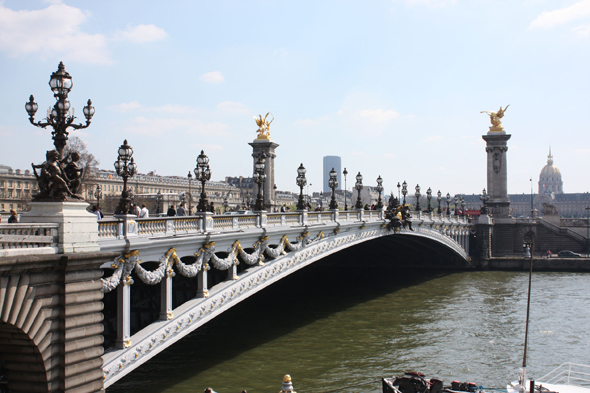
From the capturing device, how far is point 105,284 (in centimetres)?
1412

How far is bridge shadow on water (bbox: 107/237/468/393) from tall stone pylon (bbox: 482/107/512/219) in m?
20.7

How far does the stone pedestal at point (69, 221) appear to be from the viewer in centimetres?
1234

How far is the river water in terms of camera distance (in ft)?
70.0

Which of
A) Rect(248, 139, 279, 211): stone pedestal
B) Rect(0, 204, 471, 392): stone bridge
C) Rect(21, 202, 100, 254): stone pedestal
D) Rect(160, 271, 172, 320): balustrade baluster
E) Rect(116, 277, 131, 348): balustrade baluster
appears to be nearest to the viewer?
Rect(0, 204, 471, 392): stone bridge

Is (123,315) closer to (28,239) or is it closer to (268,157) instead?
(28,239)

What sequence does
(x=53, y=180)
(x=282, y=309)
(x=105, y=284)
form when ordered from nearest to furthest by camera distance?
(x=53, y=180), (x=105, y=284), (x=282, y=309)

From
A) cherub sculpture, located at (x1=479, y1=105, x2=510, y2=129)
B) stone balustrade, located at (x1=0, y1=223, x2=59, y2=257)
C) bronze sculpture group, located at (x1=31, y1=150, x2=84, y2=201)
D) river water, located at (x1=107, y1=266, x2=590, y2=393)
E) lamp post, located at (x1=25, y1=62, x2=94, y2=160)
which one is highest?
cherub sculpture, located at (x1=479, y1=105, x2=510, y2=129)

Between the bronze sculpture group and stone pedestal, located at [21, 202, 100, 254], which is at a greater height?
the bronze sculpture group

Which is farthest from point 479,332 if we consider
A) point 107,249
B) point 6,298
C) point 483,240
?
point 483,240

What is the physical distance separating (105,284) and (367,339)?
16473 mm

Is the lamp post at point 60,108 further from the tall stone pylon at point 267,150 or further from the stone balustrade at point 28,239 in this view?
the tall stone pylon at point 267,150

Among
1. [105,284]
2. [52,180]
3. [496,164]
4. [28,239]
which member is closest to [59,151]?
[52,180]

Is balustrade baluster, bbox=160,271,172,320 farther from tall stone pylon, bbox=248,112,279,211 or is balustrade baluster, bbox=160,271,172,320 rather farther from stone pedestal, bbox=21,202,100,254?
tall stone pylon, bbox=248,112,279,211

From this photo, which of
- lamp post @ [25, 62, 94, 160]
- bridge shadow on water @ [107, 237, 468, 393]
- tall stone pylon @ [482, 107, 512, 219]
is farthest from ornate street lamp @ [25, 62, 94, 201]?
tall stone pylon @ [482, 107, 512, 219]
